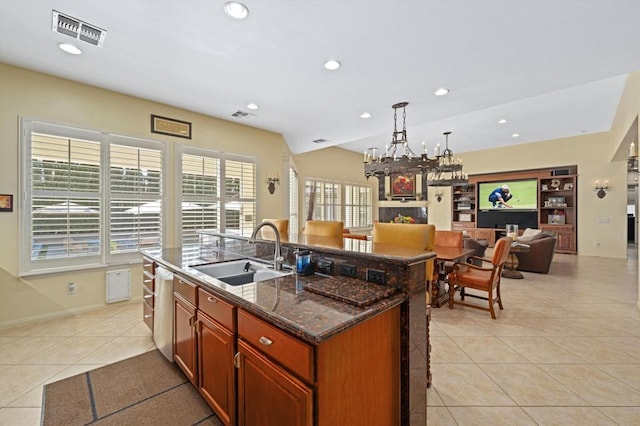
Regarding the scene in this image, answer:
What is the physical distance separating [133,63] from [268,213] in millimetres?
3259

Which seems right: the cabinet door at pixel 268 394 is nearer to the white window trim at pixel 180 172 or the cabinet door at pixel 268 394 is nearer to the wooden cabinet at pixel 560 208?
the white window trim at pixel 180 172

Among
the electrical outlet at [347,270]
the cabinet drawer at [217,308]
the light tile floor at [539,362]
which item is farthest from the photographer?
the light tile floor at [539,362]

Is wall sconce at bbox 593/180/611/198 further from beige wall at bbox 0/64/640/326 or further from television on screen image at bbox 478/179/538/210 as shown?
television on screen image at bbox 478/179/538/210

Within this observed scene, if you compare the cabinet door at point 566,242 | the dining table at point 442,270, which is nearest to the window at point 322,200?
the dining table at point 442,270

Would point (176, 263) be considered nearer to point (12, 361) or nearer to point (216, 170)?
point (12, 361)

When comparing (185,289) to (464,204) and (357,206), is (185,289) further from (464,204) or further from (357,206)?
(464,204)

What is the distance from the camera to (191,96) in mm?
3926

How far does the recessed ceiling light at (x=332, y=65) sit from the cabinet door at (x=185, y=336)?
2712mm

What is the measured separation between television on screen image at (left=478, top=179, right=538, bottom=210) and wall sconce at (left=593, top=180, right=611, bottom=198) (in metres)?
1.31

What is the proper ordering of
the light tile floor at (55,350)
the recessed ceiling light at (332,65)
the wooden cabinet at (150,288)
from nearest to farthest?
the light tile floor at (55,350)
the wooden cabinet at (150,288)
the recessed ceiling light at (332,65)


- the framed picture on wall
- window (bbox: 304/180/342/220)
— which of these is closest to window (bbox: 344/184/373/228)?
window (bbox: 304/180/342/220)

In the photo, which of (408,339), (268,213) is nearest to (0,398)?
(408,339)

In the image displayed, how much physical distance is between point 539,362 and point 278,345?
254 centimetres

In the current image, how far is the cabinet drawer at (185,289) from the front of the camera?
6.14 feet
